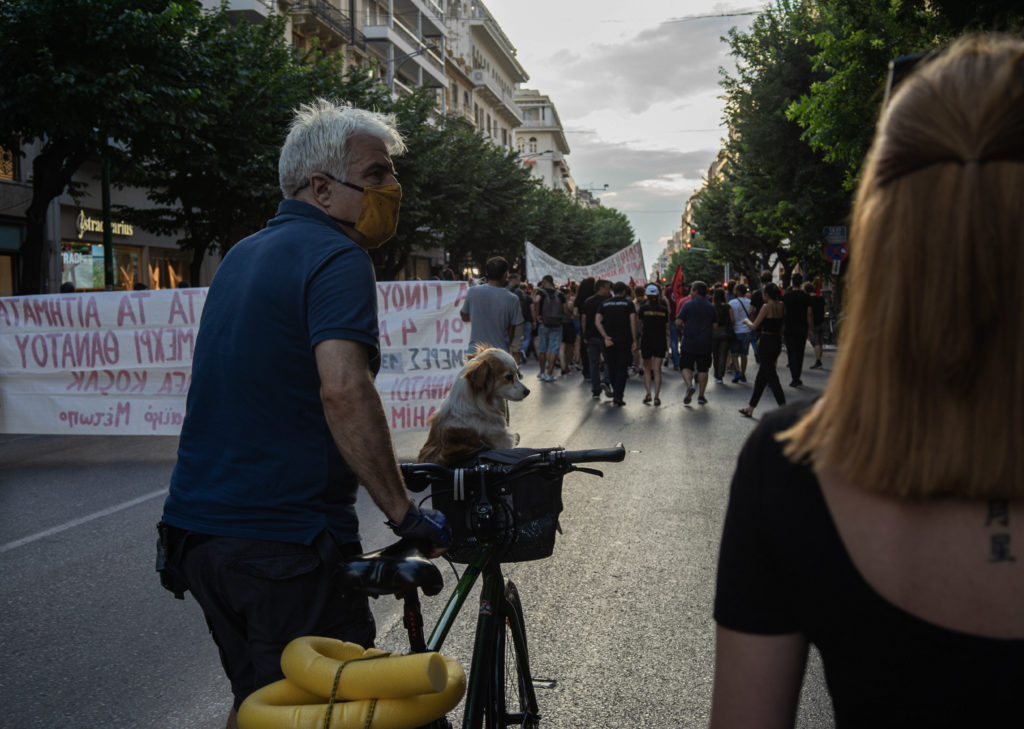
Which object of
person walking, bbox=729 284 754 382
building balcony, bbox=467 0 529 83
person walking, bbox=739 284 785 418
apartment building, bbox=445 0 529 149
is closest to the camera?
person walking, bbox=739 284 785 418

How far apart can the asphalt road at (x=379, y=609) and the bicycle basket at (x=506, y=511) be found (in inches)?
48.5

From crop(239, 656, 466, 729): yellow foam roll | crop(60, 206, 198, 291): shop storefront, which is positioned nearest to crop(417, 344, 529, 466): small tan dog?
crop(239, 656, 466, 729): yellow foam roll

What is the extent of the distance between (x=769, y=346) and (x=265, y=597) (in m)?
12.5

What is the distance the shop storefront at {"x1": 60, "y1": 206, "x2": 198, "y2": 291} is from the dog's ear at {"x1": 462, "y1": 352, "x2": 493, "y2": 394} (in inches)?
823

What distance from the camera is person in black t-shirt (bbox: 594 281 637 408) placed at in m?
15.0

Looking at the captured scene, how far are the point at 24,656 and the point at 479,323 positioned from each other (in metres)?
6.79

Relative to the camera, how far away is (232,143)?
22016 mm

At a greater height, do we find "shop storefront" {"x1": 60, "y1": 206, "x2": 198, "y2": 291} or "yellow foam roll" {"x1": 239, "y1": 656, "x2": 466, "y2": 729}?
"shop storefront" {"x1": 60, "y1": 206, "x2": 198, "y2": 291}

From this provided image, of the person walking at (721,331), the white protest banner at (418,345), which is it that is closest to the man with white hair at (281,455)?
the white protest banner at (418,345)

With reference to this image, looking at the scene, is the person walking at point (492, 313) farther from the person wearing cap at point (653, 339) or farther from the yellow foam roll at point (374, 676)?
the yellow foam roll at point (374, 676)

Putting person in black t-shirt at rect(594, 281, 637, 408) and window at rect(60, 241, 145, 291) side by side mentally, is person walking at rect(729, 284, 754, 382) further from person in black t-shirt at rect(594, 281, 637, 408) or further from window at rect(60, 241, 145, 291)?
window at rect(60, 241, 145, 291)

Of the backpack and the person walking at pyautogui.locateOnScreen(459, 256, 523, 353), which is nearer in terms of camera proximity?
the person walking at pyautogui.locateOnScreen(459, 256, 523, 353)

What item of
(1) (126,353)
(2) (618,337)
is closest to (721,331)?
(2) (618,337)

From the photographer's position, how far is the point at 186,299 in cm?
1088
